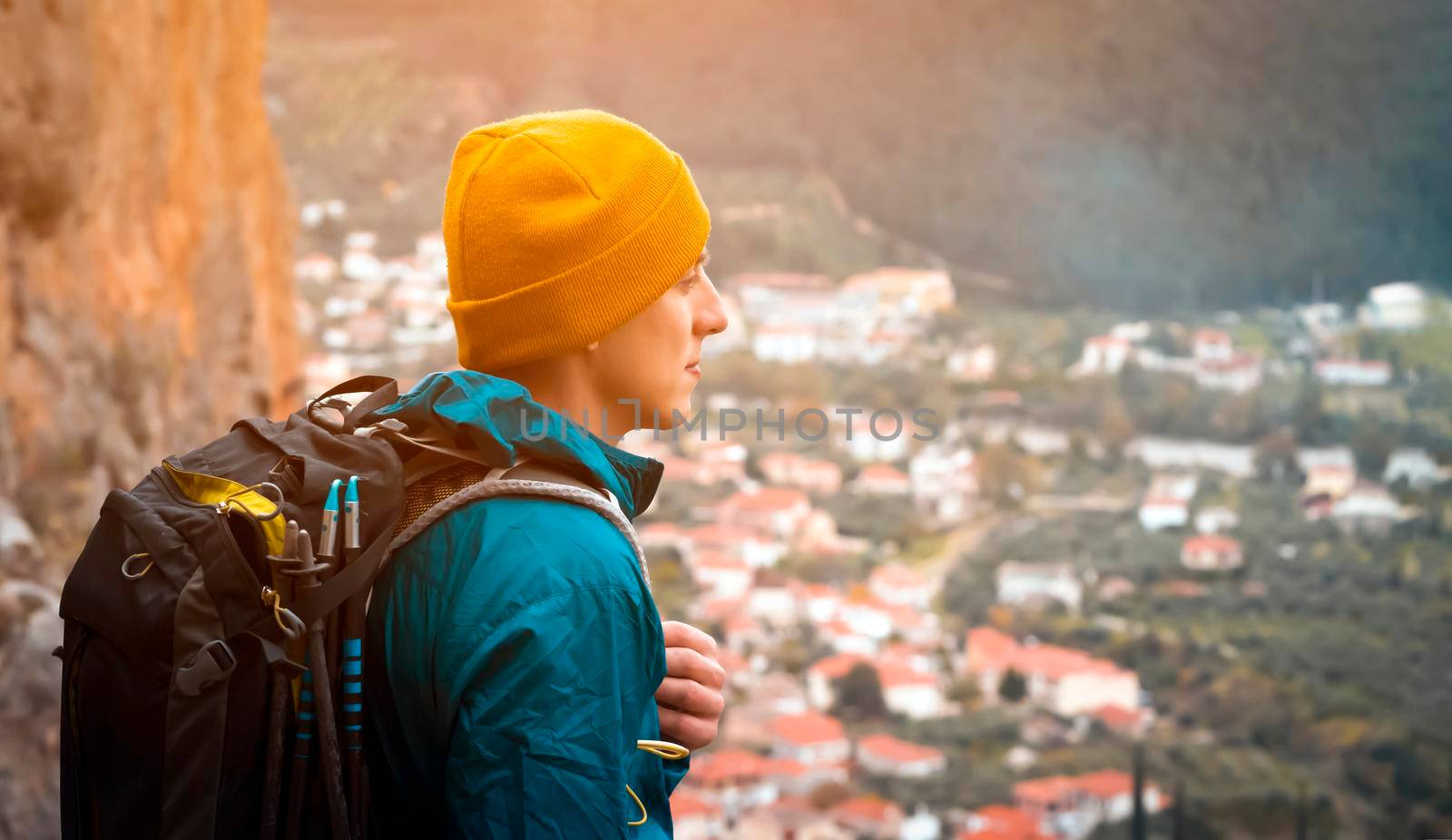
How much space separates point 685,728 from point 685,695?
0.07 feet

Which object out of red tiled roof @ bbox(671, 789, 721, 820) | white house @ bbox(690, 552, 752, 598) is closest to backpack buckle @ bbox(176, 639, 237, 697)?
red tiled roof @ bbox(671, 789, 721, 820)

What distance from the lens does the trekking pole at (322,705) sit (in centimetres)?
64

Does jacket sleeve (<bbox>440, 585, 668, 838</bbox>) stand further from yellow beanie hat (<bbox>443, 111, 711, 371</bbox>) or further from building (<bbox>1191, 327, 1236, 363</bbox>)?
building (<bbox>1191, 327, 1236, 363</bbox>)

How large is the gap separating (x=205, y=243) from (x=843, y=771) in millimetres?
8888

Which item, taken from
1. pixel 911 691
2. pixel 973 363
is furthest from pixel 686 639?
pixel 973 363

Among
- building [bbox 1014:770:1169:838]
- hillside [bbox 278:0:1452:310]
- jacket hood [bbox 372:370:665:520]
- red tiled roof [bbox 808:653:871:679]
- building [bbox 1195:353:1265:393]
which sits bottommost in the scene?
building [bbox 1014:770:1169:838]

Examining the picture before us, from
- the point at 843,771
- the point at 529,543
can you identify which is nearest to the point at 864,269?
the point at 843,771

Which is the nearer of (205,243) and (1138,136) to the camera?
(205,243)

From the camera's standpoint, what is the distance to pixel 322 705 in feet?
2.10

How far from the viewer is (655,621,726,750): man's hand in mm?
769

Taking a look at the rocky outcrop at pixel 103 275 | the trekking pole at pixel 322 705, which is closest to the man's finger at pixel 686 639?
the trekking pole at pixel 322 705

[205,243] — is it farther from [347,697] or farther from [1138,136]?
[1138,136]

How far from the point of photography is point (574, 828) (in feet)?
1.95

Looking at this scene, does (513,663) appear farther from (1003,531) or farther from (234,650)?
(1003,531)
